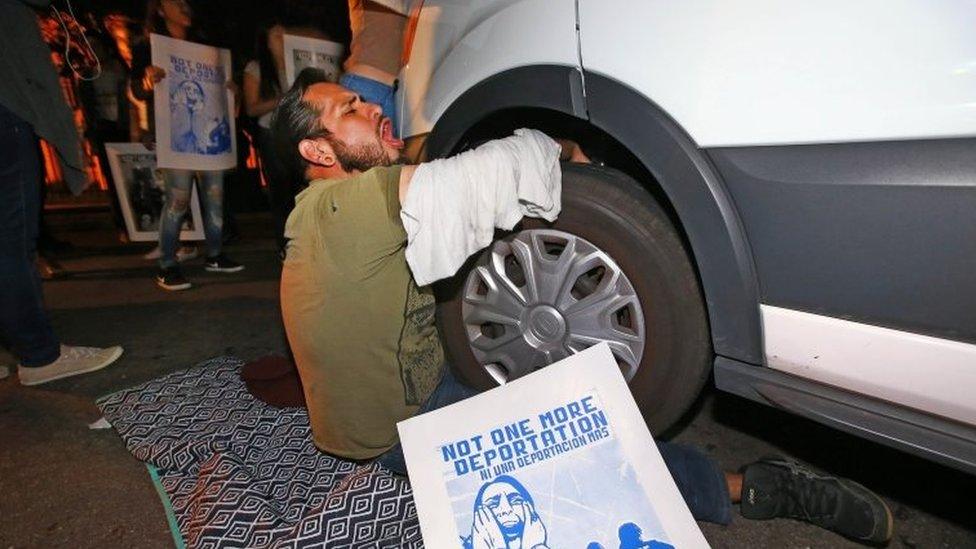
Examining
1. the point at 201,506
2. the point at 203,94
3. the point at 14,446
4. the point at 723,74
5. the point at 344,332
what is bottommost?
the point at 14,446

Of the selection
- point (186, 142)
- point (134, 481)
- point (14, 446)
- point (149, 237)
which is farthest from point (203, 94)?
point (134, 481)

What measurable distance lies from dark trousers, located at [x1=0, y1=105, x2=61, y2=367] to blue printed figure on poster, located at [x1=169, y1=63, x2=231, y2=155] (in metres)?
1.27

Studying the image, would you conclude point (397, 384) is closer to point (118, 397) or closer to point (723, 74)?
point (723, 74)

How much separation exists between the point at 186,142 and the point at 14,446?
219cm

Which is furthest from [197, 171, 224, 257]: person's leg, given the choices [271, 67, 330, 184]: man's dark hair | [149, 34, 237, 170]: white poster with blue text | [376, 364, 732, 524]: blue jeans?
[376, 364, 732, 524]: blue jeans

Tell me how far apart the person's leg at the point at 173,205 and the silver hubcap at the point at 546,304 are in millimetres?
2861

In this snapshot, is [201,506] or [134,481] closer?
[201,506]

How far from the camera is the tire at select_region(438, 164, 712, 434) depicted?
144cm

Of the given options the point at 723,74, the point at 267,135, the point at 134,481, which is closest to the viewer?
the point at 723,74

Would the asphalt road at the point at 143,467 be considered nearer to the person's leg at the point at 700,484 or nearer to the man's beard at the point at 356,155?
the person's leg at the point at 700,484

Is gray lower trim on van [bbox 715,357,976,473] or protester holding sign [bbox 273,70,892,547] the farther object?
protester holding sign [bbox 273,70,892,547]

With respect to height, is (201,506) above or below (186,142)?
below

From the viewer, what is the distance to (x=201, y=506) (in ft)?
5.43

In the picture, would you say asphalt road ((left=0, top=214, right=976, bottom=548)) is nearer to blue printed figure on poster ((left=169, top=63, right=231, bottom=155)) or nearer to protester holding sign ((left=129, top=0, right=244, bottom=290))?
protester holding sign ((left=129, top=0, right=244, bottom=290))
